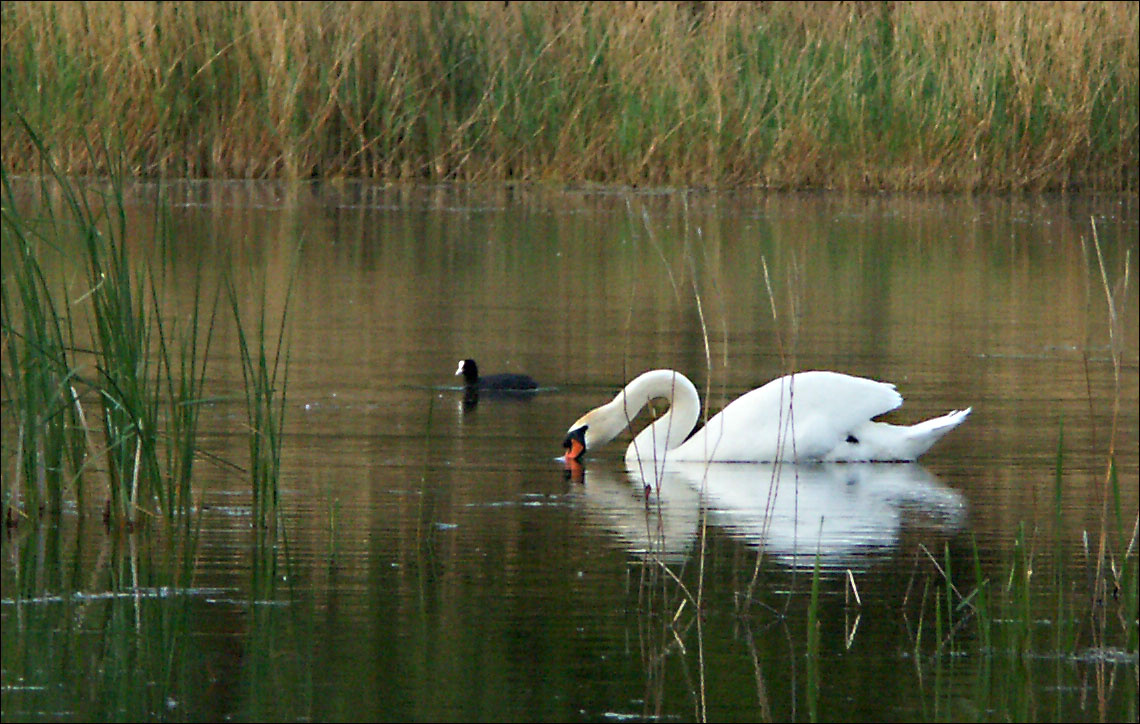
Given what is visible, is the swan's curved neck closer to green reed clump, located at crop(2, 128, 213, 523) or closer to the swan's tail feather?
the swan's tail feather

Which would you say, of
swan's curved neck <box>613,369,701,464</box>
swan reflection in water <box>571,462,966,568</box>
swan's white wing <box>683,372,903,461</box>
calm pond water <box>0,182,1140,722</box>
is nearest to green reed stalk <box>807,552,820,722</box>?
calm pond water <box>0,182,1140,722</box>

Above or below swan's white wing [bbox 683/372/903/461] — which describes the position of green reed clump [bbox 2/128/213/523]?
above

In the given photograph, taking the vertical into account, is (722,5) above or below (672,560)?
above

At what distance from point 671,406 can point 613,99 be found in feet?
36.9

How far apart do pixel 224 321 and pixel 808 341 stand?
115 inches

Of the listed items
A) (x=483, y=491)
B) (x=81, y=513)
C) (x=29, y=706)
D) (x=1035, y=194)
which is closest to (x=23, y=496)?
(x=81, y=513)

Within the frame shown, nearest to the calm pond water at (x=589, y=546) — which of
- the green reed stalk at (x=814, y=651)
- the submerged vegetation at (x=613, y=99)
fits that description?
the green reed stalk at (x=814, y=651)

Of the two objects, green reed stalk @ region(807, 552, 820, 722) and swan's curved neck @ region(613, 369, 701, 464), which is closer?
green reed stalk @ region(807, 552, 820, 722)

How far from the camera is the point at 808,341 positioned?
11.0 meters

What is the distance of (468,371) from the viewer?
376 inches

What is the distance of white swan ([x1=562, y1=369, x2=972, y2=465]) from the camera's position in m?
7.88

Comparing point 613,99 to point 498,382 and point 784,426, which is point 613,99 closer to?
point 498,382

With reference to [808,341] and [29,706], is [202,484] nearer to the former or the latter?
[29,706]

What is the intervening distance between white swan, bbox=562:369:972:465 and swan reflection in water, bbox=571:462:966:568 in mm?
57
